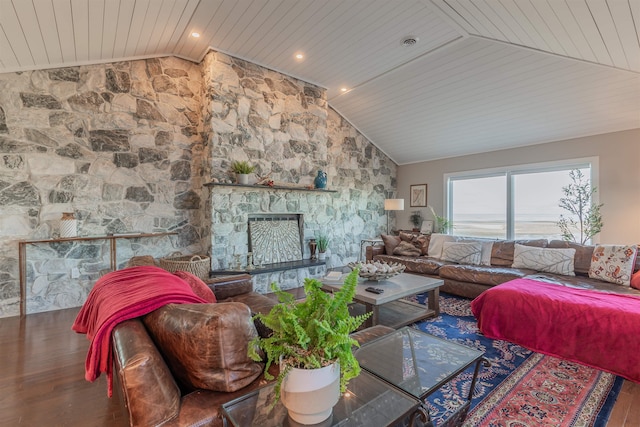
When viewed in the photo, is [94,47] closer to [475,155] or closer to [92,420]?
[92,420]

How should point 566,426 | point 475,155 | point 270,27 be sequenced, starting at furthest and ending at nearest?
1. point 475,155
2. point 270,27
3. point 566,426

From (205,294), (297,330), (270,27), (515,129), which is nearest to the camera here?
(297,330)

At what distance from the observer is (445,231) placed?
6.33 metres

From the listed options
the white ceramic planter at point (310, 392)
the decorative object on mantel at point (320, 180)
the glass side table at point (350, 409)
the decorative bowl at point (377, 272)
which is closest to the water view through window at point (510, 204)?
the decorative object on mantel at point (320, 180)

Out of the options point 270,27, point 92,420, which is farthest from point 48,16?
point 92,420

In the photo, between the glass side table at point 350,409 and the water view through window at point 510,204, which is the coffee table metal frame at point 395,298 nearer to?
the glass side table at point 350,409

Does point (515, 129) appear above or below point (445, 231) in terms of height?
above

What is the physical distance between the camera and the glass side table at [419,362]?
4.75ft

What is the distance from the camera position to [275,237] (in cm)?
481

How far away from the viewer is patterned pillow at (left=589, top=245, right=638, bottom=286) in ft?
10.3

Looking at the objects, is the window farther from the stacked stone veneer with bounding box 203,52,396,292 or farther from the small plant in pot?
the small plant in pot

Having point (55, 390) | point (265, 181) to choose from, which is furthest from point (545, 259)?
point (55, 390)

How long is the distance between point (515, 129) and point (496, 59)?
1612mm

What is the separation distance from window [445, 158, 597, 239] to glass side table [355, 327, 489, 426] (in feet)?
15.1
